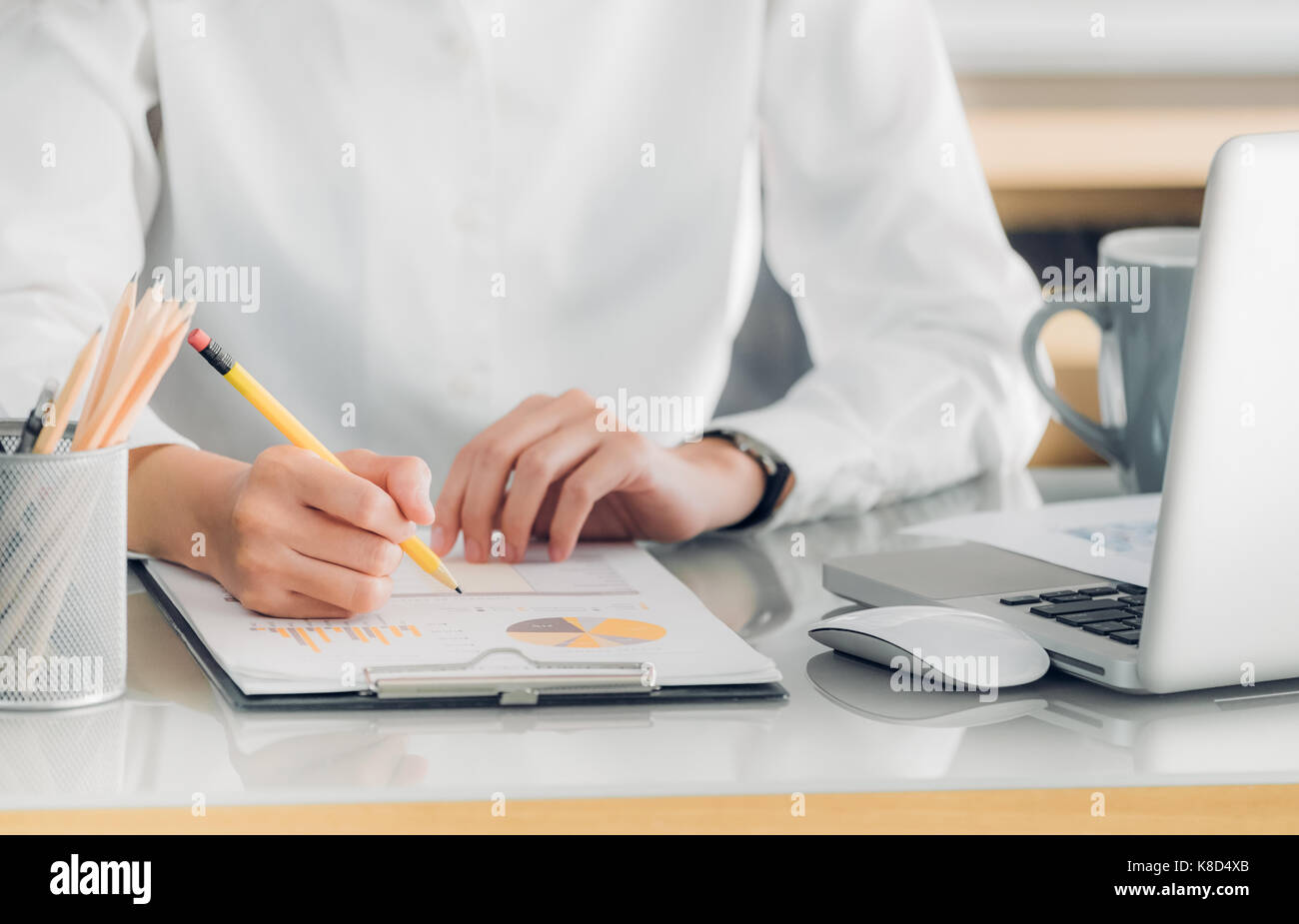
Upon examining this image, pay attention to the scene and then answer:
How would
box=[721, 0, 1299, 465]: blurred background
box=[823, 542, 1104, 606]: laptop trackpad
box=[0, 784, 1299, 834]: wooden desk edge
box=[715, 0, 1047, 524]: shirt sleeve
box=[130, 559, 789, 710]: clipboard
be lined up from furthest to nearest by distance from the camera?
1. box=[721, 0, 1299, 465]: blurred background
2. box=[715, 0, 1047, 524]: shirt sleeve
3. box=[823, 542, 1104, 606]: laptop trackpad
4. box=[130, 559, 789, 710]: clipboard
5. box=[0, 784, 1299, 834]: wooden desk edge

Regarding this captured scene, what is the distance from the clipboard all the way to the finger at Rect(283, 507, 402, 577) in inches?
3.1

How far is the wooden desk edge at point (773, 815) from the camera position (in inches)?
18.5

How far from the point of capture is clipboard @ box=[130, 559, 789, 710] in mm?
572

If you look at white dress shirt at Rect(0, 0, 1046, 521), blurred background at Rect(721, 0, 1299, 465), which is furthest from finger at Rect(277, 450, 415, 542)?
blurred background at Rect(721, 0, 1299, 465)

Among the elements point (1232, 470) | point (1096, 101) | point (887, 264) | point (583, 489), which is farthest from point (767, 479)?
point (1096, 101)

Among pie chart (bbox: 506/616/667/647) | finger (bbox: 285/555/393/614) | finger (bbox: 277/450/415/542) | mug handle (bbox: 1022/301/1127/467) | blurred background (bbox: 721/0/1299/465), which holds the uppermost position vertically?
blurred background (bbox: 721/0/1299/465)

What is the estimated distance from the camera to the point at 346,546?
658 mm

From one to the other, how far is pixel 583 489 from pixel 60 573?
0.33 metres

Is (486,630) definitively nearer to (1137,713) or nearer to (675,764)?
(675,764)

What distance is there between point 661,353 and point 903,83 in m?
0.33

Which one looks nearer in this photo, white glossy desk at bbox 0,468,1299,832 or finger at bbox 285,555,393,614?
white glossy desk at bbox 0,468,1299,832

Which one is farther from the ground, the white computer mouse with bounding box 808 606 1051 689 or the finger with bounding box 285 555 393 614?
the finger with bounding box 285 555 393 614

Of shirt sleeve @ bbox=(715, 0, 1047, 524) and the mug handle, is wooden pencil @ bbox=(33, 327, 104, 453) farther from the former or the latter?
the mug handle

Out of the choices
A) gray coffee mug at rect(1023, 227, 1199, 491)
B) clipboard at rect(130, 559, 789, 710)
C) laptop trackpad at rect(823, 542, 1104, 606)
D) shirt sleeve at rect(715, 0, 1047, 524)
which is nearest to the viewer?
clipboard at rect(130, 559, 789, 710)
